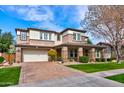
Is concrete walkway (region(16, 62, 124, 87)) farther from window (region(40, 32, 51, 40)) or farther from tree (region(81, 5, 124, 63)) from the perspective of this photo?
window (region(40, 32, 51, 40))

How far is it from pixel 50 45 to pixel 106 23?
9.94m

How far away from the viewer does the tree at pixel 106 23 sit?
56.7ft

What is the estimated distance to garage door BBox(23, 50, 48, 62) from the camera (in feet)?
70.7

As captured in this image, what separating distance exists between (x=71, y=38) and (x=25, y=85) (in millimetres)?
17948

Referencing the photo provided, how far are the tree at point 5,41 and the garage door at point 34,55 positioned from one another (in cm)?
1216

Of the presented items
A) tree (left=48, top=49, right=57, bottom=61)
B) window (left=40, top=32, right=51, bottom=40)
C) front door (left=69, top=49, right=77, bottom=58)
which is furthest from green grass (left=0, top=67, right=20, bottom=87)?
window (left=40, top=32, right=51, bottom=40)

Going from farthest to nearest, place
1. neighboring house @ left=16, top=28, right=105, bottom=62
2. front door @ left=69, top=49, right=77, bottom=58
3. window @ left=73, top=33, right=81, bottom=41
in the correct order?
window @ left=73, top=33, right=81, bottom=41 → front door @ left=69, top=49, right=77, bottom=58 → neighboring house @ left=16, top=28, right=105, bottom=62

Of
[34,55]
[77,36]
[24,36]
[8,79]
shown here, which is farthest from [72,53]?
[8,79]

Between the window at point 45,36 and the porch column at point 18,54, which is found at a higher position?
the window at point 45,36

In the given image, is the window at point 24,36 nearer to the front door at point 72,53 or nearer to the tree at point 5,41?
the front door at point 72,53

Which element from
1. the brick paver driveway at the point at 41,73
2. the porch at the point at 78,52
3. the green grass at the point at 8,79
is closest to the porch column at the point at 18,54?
the porch at the point at 78,52

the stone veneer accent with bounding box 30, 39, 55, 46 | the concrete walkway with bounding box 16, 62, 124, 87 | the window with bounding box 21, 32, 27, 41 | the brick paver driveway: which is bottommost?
the concrete walkway with bounding box 16, 62, 124, 87

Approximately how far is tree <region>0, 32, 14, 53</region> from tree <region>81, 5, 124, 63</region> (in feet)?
63.3
